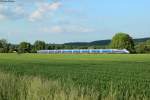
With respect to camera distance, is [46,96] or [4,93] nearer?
[46,96]

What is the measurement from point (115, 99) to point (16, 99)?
308 centimetres

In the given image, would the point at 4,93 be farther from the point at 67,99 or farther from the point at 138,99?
the point at 138,99

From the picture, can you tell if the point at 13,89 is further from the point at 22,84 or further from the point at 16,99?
the point at 16,99

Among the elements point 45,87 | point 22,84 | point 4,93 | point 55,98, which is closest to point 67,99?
point 55,98

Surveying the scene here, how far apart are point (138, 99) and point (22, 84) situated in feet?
16.8

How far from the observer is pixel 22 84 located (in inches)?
520

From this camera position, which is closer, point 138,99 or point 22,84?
point 138,99

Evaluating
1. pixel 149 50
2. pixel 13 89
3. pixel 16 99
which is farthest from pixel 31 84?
pixel 149 50

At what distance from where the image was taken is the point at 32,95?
10.6 m

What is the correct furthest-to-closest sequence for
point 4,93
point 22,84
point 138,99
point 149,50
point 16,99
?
point 149,50
point 22,84
point 4,93
point 16,99
point 138,99

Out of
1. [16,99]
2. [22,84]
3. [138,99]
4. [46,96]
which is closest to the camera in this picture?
[138,99]

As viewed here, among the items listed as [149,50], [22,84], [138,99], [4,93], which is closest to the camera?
[138,99]

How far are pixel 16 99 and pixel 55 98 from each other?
187 centimetres

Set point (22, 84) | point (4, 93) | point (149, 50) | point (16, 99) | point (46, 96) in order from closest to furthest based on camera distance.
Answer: point (46, 96) < point (16, 99) < point (4, 93) < point (22, 84) < point (149, 50)
